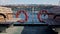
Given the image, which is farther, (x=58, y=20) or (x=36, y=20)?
(x=36, y=20)

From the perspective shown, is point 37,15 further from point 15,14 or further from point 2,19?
point 2,19

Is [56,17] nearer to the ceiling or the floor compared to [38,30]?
nearer to the ceiling

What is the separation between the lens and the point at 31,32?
6441 mm

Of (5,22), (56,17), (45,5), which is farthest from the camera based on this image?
(45,5)

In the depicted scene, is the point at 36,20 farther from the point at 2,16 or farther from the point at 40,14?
the point at 2,16

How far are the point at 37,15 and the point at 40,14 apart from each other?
0.16m

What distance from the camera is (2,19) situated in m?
4.98

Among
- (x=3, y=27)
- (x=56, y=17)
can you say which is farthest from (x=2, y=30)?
(x=56, y=17)

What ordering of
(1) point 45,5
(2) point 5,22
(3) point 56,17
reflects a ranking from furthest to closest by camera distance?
1. (1) point 45,5
2. (3) point 56,17
3. (2) point 5,22

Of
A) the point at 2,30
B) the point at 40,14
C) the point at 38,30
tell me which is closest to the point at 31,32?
the point at 38,30

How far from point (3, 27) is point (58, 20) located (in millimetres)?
1369

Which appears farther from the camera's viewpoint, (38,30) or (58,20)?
(38,30)

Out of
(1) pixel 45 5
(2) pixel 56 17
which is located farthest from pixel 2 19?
(1) pixel 45 5

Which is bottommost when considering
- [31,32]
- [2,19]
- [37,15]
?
[31,32]
